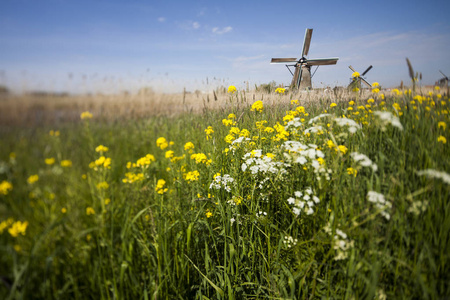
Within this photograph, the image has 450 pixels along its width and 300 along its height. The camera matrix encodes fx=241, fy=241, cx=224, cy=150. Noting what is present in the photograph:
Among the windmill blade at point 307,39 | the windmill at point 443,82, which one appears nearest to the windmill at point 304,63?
the windmill blade at point 307,39

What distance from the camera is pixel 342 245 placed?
1686mm

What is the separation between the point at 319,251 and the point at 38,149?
2.22 m

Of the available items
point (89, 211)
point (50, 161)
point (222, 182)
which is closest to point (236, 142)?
point (222, 182)

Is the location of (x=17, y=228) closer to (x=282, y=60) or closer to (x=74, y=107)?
(x=74, y=107)

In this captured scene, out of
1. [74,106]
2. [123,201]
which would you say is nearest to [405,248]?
[123,201]

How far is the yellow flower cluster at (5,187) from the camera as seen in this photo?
52.8 inches

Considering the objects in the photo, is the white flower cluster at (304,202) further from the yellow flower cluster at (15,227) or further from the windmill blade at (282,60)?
the windmill blade at (282,60)

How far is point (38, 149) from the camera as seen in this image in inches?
63.9

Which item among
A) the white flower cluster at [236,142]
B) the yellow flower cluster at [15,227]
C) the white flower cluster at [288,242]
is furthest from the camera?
the white flower cluster at [236,142]

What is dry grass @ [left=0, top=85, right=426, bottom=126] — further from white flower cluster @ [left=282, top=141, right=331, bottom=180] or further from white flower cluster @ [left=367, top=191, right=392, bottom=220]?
white flower cluster @ [left=367, top=191, right=392, bottom=220]

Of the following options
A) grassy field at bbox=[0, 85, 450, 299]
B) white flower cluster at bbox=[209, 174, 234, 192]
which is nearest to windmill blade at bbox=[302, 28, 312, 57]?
grassy field at bbox=[0, 85, 450, 299]

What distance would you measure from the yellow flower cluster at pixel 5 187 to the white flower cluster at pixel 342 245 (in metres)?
2.06

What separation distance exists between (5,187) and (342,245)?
2134 mm

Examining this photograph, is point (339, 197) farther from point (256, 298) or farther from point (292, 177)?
point (256, 298)
